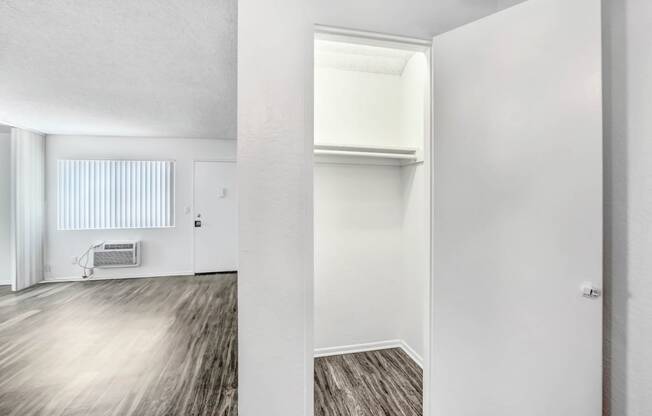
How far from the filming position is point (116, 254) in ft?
16.4

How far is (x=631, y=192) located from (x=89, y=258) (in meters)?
6.63

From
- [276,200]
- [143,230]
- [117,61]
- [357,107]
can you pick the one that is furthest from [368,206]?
[143,230]

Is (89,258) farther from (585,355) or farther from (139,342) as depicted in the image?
(585,355)

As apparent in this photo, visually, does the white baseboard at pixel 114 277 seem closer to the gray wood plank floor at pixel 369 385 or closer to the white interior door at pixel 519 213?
the gray wood plank floor at pixel 369 385

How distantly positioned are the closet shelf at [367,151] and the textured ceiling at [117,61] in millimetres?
1001

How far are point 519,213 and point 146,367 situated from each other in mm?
2858

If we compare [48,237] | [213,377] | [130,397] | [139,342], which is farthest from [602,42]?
[48,237]

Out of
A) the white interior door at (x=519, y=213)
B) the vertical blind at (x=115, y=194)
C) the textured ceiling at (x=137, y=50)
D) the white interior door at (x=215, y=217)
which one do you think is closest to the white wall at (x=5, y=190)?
the vertical blind at (x=115, y=194)

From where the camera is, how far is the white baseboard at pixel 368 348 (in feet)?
8.02

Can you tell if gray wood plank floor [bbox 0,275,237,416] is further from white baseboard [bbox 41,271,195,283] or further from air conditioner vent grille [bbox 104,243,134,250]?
air conditioner vent grille [bbox 104,243,134,250]

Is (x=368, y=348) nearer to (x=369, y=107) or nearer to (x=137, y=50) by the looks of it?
(x=369, y=107)

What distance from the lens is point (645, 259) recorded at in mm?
1016

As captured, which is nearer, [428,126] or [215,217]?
[428,126]

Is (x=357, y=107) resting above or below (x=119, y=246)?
above
